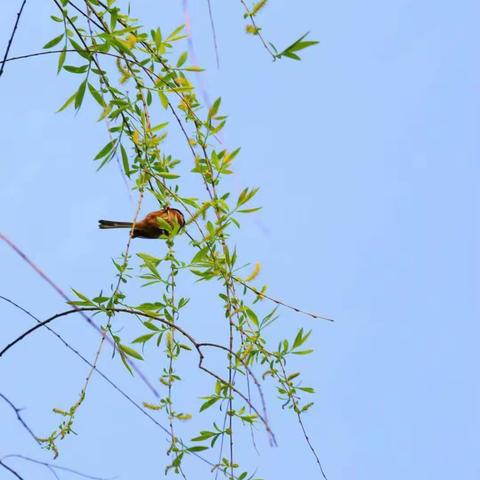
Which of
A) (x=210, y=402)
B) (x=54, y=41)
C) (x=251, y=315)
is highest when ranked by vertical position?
(x=54, y=41)

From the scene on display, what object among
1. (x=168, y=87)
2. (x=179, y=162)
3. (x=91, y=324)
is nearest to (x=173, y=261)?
(x=179, y=162)

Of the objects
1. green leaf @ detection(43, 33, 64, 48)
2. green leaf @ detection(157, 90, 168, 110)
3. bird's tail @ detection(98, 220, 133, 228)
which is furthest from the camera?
bird's tail @ detection(98, 220, 133, 228)

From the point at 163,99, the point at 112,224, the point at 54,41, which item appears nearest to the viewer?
the point at 54,41

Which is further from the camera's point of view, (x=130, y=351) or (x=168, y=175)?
(x=168, y=175)

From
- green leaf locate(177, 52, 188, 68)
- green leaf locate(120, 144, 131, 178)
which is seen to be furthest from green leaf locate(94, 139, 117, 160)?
green leaf locate(177, 52, 188, 68)

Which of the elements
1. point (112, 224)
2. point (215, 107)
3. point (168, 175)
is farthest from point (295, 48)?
point (112, 224)

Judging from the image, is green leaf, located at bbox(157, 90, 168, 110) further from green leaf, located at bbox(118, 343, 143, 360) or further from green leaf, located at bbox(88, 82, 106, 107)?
green leaf, located at bbox(118, 343, 143, 360)

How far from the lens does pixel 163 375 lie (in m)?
1.34

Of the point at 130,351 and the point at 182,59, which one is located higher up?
the point at 182,59

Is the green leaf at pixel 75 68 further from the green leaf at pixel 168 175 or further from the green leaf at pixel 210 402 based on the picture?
the green leaf at pixel 210 402

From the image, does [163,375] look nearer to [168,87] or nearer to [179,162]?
[179,162]

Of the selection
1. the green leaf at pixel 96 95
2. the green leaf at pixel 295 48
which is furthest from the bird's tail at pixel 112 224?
the green leaf at pixel 295 48

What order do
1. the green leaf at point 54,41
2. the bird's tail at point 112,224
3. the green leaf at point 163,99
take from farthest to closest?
the bird's tail at point 112,224 → the green leaf at point 163,99 → the green leaf at point 54,41

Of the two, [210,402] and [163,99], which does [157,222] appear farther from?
[210,402]
